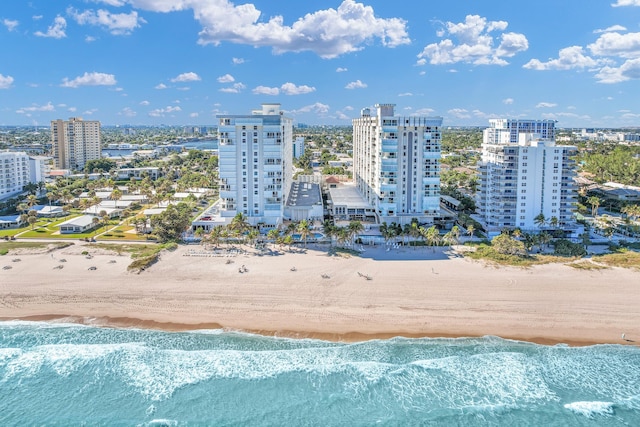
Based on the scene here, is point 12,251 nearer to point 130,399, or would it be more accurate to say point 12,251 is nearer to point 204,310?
point 204,310

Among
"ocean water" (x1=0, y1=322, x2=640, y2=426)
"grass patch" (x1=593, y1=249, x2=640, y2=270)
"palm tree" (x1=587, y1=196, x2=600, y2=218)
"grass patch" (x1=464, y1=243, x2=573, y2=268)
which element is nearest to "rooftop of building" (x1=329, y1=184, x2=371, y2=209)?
"grass patch" (x1=464, y1=243, x2=573, y2=268)

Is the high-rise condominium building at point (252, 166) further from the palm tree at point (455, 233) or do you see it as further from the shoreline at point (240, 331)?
the shoreline at point (240, 331)

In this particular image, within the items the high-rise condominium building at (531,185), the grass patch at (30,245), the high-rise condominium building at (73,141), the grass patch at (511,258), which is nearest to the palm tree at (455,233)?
the grass patch at (511,258)

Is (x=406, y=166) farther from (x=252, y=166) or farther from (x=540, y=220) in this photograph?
(x=252, y=166)

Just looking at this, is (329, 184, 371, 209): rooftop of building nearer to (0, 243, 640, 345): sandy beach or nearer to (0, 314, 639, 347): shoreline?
(0, 243, 640, 345): sandy beach

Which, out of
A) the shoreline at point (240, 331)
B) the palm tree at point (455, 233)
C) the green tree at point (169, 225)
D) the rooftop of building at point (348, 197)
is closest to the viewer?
the shoreline at point (240, 331)

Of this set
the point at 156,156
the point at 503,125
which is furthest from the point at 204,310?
the point at 156,156
